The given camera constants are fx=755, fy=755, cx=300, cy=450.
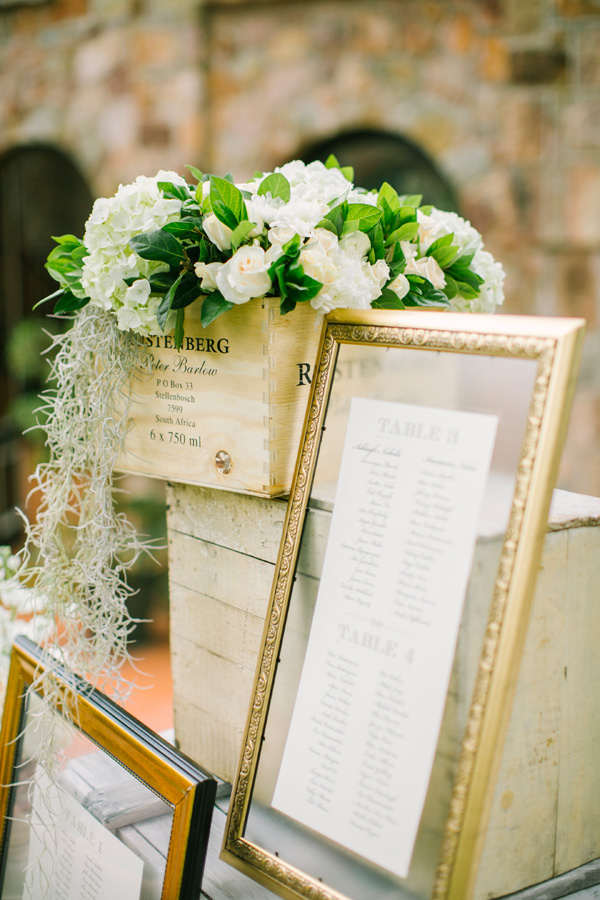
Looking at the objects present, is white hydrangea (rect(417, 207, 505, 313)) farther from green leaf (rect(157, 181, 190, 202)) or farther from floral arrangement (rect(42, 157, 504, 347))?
green leaf (rect(157, 181, 190, 202))

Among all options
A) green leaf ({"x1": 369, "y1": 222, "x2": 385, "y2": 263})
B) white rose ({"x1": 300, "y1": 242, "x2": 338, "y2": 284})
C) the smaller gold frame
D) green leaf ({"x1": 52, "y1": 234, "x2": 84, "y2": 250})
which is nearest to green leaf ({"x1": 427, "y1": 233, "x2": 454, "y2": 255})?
green leaf ({"x1": 369, "y1": 222, "x2": 385, "y2": 263})

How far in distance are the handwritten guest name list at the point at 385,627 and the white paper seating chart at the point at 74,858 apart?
0.76ft

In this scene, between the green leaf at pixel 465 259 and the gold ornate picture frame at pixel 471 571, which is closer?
the gold ornate picture frame at pixel 471 571

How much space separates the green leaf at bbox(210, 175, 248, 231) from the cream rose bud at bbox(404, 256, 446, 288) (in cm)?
24

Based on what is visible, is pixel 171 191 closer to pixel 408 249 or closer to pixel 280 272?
pixel 280 272

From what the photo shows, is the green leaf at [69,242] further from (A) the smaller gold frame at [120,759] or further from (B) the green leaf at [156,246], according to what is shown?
(A) the smaller gold frame at [120,759]

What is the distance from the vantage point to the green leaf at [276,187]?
34.0 inches

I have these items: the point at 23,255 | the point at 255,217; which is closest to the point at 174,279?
the point at 255,217

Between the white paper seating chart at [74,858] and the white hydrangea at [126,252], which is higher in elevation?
the white hydrangea at [126,252]

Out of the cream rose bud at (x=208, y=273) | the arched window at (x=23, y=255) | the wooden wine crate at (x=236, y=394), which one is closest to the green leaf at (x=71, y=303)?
the wooden wine crate at (x=236, y=394)

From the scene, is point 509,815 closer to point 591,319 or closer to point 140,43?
point 591,319

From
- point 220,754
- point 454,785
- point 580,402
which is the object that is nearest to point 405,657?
point 454,785

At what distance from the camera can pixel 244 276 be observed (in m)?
0.82

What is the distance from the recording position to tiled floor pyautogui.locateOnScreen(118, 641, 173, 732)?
9.03 ft
